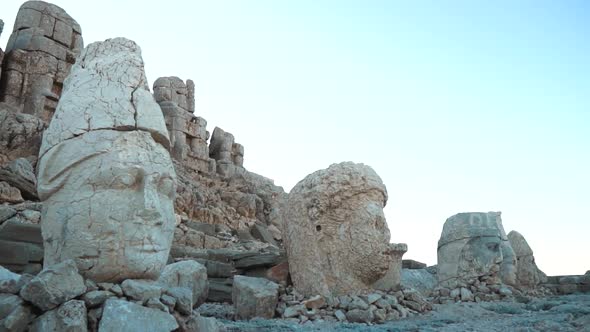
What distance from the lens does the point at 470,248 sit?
966 cm

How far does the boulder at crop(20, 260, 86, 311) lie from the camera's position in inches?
106

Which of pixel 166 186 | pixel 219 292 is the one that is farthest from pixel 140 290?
pixel 219 292

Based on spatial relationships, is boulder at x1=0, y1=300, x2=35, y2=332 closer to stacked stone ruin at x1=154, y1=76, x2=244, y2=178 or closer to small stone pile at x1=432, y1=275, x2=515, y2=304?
small stone pile at x1=432, y1=275, x2=515, y2=304

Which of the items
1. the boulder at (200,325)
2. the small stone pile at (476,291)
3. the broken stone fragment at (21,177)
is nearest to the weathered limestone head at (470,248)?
the small stone pile at (476,291)

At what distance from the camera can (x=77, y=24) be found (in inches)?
600

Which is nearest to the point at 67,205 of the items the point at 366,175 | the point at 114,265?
the point at 114,265

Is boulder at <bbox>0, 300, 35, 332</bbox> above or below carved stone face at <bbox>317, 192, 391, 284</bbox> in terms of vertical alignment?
below

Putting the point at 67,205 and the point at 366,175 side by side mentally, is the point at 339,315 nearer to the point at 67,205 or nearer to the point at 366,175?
the point at 366,175

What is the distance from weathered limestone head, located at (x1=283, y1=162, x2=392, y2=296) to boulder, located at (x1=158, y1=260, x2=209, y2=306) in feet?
5.01

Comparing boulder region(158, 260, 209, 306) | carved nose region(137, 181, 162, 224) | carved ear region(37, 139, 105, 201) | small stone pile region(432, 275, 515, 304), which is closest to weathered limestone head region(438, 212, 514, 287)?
small stone pile region(432, 275, 515, 304)

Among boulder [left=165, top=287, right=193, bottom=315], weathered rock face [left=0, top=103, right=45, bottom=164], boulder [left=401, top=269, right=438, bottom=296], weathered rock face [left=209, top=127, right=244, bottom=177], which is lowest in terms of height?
boulder [left=165, top=287, right=193, bottom=315]

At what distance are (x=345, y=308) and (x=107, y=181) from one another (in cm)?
377

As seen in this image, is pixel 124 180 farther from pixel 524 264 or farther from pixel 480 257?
pixel 524 264

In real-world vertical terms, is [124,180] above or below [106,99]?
below
